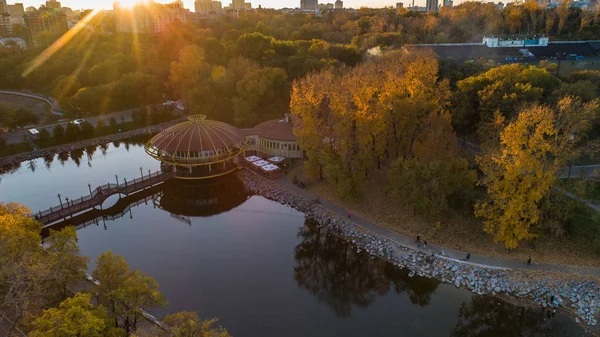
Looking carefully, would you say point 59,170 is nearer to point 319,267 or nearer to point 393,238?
point 319,267

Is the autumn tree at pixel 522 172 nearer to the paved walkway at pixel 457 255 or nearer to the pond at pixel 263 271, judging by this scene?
the paved walkway at pixel 457 255

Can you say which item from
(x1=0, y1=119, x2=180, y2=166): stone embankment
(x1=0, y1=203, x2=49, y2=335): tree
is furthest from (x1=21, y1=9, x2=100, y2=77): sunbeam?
(x1=0, y1=203, x2=49, y2=335): tree

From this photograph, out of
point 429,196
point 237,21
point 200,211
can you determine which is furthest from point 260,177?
point 237,21

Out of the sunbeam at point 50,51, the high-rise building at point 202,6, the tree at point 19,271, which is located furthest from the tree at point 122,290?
the high-rise building at point 202,6

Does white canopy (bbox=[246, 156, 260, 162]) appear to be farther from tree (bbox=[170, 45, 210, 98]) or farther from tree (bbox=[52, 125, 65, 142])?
tree (bbox=[52, 125, 65, 142])

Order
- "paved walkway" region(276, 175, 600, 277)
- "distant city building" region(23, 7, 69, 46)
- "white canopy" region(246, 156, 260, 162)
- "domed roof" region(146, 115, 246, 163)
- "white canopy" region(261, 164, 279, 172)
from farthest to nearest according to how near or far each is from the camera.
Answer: "distant city building" region(23, 7, 69, 46), "white canopy" region(246, 156, 260, 162), "white canopy" region(261, 164, 279, 172), "domed roof" region(146, 115, 246, 163), "paved walkway" region(276, 175, 600, 277)
